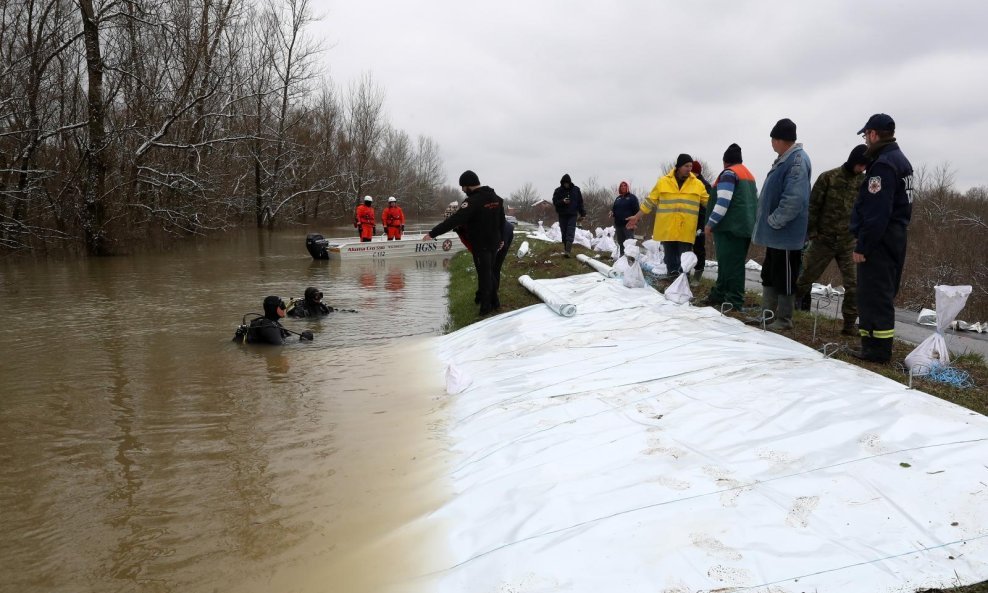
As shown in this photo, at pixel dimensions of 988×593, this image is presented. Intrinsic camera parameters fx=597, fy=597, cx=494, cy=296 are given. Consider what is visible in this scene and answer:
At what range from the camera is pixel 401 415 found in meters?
5.32

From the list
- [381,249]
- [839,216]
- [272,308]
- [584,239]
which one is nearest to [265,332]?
[272,308]

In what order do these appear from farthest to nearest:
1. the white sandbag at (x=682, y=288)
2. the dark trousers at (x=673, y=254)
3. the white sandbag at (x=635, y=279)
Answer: the dark trousers at (x=673, y=254), the white sandbag at (x=635, y=279), the white sandbag at (x=682, y=288)

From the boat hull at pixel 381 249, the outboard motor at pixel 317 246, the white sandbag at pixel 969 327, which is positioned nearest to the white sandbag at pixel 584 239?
the boat hull at pixel 381 249

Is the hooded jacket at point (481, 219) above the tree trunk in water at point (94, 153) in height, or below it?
below

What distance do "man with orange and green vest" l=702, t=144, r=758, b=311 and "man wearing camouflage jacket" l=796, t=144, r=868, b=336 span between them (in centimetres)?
69

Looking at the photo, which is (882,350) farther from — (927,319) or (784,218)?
(927,319)

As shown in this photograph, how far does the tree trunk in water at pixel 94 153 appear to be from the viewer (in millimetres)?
17891

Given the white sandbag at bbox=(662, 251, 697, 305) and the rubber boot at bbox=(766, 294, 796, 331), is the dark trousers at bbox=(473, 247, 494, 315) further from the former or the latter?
the rubber boot at bbox=(766, 294, 796, 331)

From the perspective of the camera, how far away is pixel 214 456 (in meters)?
4.45

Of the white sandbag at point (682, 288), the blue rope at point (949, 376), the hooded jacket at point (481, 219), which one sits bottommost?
the blue rope at point (949, 376)

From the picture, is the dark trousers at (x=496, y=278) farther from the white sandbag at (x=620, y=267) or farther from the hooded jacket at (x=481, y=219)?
the white sandbag at (x=620, y=267)

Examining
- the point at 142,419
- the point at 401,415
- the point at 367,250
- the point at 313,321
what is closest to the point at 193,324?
the point at 313,321

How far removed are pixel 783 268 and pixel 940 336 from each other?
6.08 ft

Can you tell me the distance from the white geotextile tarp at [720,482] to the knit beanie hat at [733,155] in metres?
3.54
